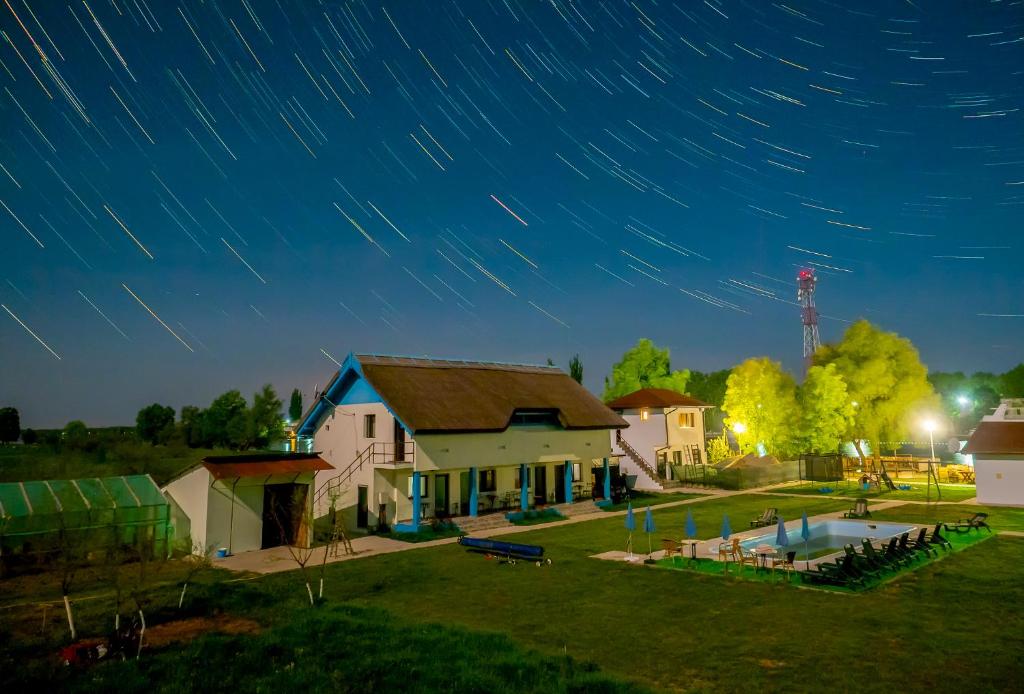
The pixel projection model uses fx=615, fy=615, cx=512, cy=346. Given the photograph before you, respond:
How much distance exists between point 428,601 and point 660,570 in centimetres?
730

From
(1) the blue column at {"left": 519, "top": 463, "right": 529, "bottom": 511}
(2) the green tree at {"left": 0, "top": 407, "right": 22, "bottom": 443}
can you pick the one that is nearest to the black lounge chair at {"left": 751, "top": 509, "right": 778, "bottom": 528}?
(1) the blue column at {"left": 519, "top": 463, "right": 529, "bottom": 511}

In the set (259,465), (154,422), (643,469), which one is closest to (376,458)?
(259,465)

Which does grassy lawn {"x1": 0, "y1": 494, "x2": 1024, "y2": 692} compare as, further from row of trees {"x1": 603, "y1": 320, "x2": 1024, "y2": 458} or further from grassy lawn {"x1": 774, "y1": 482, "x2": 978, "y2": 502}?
row of trees {"x1": 603, "y1": 320, "x2": 1024, "y2": 458}

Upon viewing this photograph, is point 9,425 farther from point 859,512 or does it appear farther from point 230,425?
point 859,512

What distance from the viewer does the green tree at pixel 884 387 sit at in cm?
4994

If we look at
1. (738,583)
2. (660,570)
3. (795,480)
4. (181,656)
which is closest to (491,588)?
(660,570)

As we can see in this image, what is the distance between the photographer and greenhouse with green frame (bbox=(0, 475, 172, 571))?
19281 mm

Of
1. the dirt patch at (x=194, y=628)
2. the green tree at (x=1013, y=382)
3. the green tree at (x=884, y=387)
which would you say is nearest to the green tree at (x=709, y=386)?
the green tree at (x=1013, y=382)

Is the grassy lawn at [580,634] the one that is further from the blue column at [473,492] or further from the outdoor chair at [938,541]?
the blue column at [473,492]

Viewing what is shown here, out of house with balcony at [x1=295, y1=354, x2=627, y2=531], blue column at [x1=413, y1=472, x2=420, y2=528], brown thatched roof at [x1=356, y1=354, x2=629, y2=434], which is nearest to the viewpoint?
blue column at [x1=413, y1=472, x2=420, y2=528]

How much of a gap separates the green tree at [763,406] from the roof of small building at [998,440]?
1815 cm

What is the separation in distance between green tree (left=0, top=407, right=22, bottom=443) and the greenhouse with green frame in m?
80.3

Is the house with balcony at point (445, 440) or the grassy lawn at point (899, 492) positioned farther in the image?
the grassy lawn at point (899, 492)

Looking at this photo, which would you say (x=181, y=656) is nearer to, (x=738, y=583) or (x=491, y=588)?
(x=491, y=588)
